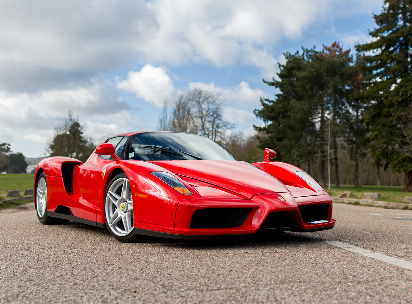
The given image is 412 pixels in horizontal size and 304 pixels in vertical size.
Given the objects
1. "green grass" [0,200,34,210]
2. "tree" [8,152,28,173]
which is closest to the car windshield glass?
"green grass" [0,200,34,210]

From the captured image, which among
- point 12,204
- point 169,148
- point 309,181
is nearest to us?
point 309,181

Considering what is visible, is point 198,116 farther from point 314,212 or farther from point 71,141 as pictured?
point 314,212

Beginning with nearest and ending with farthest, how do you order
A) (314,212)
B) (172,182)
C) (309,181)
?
(172,182) < (314,212) < (309,181)

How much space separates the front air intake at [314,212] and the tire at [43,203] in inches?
142

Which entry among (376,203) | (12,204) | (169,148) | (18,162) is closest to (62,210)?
(169,148)

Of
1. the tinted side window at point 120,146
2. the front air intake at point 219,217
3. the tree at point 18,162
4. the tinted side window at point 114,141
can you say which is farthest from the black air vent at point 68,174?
the tree at point 18,162

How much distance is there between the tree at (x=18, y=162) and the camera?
10231 cm

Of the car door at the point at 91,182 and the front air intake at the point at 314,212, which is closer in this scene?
the front air intake at the point at 314,212

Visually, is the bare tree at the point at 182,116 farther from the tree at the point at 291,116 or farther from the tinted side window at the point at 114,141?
the tinted side window at the point at 114,141

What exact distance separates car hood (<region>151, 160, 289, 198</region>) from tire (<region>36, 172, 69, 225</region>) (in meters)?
2.42

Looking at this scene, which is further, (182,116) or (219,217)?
(182,116)

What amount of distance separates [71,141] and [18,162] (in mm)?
70616

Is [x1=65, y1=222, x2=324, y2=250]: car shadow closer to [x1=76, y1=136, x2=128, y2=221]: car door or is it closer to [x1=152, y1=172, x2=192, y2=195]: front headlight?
[x1=76, y1=136, x2=128, y2=221]: car door

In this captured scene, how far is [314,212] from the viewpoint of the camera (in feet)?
13.2
